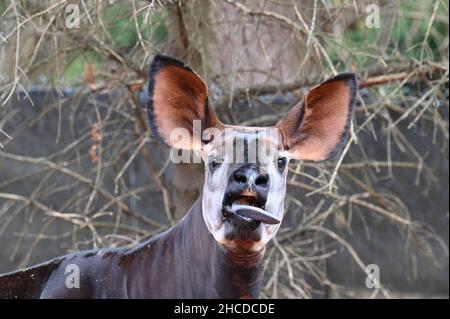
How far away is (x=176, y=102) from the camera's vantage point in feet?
10.5

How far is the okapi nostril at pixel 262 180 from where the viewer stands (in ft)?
9.12

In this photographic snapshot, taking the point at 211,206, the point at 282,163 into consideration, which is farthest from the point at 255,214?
the point at 282,163

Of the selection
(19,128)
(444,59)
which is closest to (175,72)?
(444,59)

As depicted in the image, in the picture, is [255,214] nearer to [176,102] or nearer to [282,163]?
[282,163]

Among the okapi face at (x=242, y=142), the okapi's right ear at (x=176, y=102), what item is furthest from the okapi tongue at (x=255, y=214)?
the okapi's right ear at (x=176, y=102)

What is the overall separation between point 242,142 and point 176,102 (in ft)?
1.26

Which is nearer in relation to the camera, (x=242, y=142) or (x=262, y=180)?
(x=262, y=180)

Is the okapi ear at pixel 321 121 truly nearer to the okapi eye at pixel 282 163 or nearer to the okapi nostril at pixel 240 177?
the okapi eye at pixel 282 163

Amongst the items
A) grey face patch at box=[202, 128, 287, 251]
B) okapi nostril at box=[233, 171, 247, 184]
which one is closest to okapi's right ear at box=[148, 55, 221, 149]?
grey face patch at box=[202, 128, 287, 251]

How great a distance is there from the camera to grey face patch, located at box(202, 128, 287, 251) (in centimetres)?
284

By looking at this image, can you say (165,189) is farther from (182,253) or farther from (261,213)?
(261,213)

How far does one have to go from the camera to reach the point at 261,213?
108 inches

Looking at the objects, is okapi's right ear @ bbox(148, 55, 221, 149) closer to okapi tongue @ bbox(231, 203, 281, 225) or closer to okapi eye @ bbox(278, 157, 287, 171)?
okapi eye @ bbox(278, 157, 287, 171)

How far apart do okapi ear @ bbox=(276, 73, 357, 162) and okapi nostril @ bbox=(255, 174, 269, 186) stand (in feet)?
1.15
